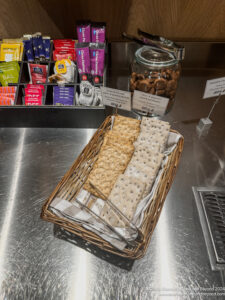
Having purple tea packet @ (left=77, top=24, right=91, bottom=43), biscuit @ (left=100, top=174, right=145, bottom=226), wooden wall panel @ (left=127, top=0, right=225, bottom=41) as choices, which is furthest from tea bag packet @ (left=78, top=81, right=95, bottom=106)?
wooden wall panel @ (left=127, top=0, right=225, bottom=41)

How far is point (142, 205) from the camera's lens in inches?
31.4

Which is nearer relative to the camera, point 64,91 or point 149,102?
point 149,102

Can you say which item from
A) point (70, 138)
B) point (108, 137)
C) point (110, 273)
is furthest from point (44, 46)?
point (110, 273)

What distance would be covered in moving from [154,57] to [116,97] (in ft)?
0.84

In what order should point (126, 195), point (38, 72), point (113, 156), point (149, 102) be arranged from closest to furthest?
point (126, 195) < point (113, 156) < point (149, 102) < point (38, 72)

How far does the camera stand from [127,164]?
2.93 feet

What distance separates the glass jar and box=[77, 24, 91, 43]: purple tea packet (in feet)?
1.02

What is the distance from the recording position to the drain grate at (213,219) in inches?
31.1

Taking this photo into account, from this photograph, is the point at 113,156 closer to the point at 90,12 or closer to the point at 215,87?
the point at 215,87

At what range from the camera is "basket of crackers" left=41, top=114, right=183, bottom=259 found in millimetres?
→ 722

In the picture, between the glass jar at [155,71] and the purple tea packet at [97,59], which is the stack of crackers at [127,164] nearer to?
the glass jar at [155,71]

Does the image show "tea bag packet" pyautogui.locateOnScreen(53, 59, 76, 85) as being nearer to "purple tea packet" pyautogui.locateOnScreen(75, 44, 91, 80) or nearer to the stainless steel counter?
"purple tea packet" pyautogui.locateOnScreen(75, 44, 91, 80)

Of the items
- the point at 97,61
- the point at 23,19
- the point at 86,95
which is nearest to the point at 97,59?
the point at 97,61

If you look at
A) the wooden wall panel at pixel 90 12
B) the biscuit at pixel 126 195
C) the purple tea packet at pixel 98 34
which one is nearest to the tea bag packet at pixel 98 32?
the purple tea packet at pixel 98 34
